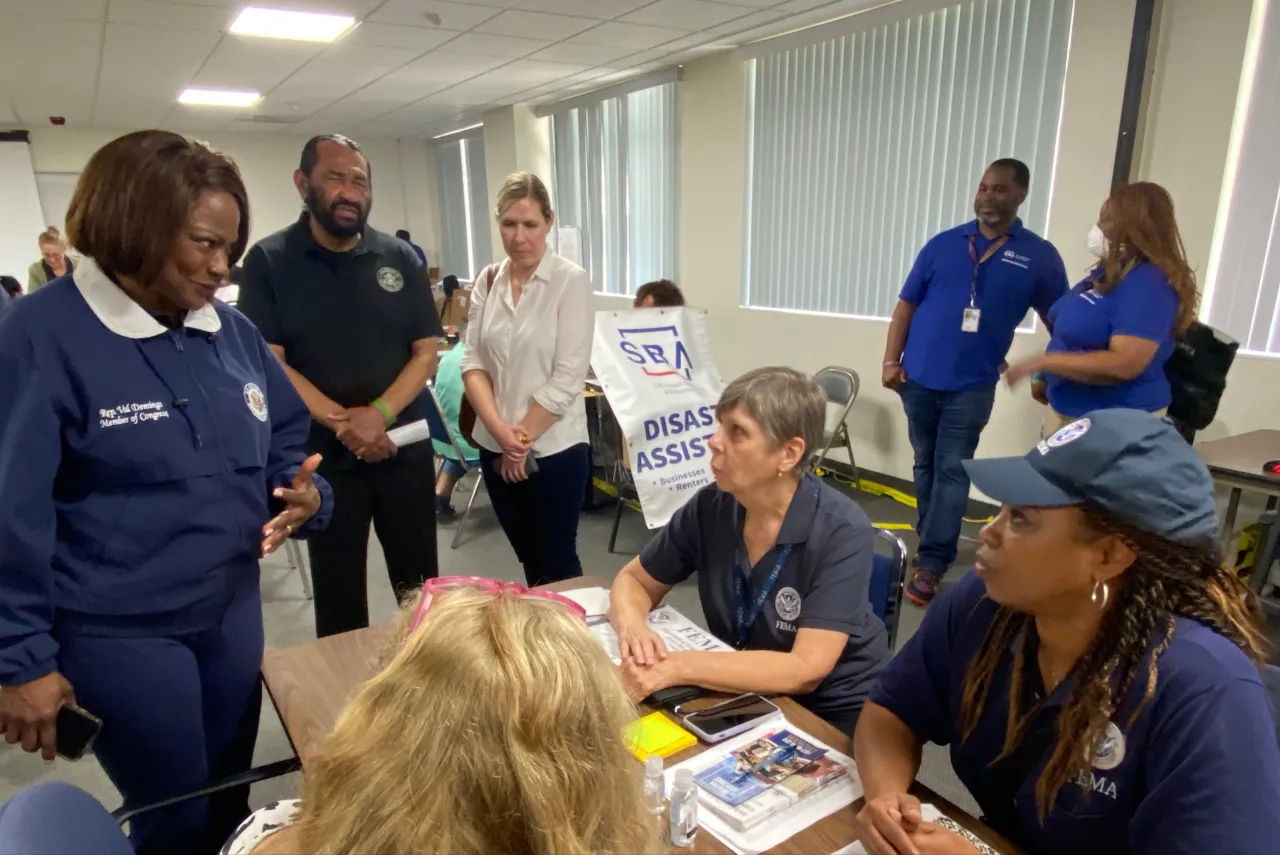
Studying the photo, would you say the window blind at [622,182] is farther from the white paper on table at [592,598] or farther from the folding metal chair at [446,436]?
the white paper on table at [592,598]

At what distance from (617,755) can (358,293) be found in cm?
161

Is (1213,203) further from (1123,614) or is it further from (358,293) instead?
(358,293)

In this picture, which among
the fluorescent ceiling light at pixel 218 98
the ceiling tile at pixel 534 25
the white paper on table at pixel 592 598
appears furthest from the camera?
the fluorescent ceiling light at pixel 218 98

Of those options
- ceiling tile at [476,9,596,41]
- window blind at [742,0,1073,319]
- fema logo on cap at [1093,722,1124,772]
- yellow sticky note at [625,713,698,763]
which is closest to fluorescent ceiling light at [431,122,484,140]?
ceiling tile at [476,9,596,41]

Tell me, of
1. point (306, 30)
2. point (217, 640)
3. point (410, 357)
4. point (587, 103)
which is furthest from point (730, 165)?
point (217, 640)

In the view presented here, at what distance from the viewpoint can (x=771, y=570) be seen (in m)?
1.51

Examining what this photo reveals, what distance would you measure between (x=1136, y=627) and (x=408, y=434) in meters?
1.68

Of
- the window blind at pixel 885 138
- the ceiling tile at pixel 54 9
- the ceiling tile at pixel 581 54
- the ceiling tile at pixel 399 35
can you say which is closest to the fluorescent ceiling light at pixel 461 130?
the ceiling tile at pixel 581 54

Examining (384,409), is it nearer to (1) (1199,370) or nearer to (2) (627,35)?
(1) (1199,370)

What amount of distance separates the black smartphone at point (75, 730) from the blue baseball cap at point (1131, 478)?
53.1 inches

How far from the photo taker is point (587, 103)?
675 cm

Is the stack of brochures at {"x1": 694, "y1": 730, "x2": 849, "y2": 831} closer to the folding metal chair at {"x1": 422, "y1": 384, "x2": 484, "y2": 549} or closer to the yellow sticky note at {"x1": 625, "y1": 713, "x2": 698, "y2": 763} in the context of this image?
the yellow sticky note at {"x1": 625, "y1": 713, "x2": 698, "y2": 763}

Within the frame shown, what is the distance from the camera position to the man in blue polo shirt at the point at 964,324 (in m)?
3.09

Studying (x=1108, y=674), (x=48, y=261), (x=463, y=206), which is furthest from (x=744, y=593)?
(x=463, y=206)
